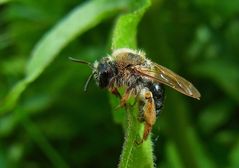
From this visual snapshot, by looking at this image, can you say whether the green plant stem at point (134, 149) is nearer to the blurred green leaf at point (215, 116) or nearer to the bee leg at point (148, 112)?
the bee leg at point (148, 112)

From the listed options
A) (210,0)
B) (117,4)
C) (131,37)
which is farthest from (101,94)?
(131,37)

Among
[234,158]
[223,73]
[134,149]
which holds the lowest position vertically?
[134,149]

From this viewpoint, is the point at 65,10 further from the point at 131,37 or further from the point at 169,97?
the point at 131,37

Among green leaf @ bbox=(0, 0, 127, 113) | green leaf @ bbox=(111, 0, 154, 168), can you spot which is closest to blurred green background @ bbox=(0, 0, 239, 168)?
green leaf @ bbox=(0, 0, 127, 113)

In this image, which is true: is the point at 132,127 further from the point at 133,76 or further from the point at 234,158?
the point at 234,158

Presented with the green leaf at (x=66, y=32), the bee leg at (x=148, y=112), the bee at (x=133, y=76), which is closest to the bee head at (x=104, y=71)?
the bee at (x=133, y=76)

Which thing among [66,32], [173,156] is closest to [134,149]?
[66,32]
